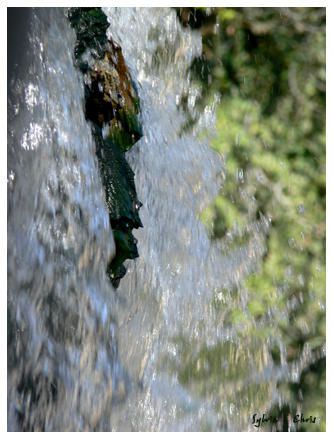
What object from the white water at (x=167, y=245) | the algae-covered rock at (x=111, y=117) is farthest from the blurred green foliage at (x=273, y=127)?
the algae-covered rock at (x=111, y=117)

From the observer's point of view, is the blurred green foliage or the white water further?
the blurred green foliage

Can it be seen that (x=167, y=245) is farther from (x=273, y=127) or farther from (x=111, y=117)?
(x=273, y=127)

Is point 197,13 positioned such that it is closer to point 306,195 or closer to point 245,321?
point 306,195

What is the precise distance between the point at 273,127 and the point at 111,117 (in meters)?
1.08

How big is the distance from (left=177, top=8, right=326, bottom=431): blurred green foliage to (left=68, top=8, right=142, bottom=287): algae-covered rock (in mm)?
711

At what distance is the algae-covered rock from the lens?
2166 mm

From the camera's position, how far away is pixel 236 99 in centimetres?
311

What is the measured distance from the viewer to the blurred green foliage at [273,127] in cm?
297

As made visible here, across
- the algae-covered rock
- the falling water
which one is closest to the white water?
the falling water

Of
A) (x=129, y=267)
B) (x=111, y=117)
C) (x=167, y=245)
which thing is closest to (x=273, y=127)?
(x=167, y=245)

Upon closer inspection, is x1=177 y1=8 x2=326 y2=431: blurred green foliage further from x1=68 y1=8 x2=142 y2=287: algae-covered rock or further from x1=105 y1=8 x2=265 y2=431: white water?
x1=68 y1=8 x2=142 y2=287: algae-covered rock

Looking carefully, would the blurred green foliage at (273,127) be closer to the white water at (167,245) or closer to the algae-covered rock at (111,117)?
the white water at (167,245)

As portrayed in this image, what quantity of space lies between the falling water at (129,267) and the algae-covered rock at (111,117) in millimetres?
66

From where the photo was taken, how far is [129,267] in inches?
91.0
